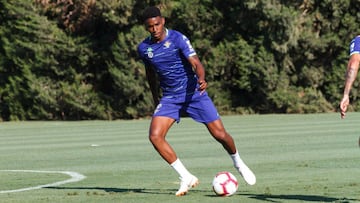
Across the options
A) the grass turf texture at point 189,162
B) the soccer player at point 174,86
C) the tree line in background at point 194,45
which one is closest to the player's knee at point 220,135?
the soccer player at point 174,86

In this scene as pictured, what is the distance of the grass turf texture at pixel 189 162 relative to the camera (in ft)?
35.9

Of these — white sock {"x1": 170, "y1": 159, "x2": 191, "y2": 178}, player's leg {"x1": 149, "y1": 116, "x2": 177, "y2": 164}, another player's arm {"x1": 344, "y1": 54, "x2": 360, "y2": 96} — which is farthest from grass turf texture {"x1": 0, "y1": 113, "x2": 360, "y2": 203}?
another player's arm {"x1": 344, "y1": 54, "x2": 360, "y2": 96}

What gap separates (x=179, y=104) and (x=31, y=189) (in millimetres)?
2370

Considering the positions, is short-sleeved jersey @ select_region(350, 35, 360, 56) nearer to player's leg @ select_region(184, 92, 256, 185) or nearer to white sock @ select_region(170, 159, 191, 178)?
player's leg @ select_region(184, 92, 256, 185)

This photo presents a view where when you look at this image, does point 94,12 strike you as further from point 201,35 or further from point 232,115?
point 232,115

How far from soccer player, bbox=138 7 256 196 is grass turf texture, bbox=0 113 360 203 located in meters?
0.51

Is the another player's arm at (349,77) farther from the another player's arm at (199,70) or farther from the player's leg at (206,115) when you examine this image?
the player's leg at (206,115)

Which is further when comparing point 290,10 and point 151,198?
point 290,10

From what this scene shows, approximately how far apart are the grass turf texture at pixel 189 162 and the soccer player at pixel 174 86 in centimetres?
51

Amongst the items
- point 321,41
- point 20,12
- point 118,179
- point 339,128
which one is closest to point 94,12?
point 20,12

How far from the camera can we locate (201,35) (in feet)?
115

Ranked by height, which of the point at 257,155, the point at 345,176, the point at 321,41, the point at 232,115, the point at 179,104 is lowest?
the point at 232,115

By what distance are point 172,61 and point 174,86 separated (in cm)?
33

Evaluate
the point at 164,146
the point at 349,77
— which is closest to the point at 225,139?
the point at 164,146
